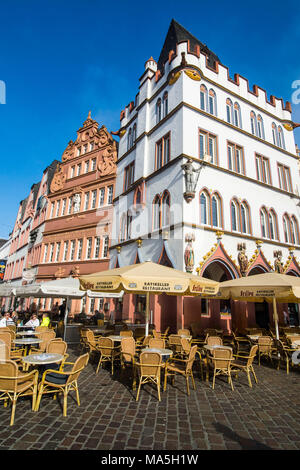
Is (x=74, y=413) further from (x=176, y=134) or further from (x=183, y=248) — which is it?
(x=176, y=134)

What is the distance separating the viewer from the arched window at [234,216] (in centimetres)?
1595

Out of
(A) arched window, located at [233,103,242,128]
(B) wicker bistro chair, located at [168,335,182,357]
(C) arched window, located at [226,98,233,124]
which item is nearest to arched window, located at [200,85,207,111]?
(C) arched window, located at [226,98,233,124]

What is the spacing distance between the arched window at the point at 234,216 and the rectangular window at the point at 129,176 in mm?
8534

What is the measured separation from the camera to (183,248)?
12992 mm

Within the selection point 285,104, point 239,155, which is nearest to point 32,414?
point 239,155

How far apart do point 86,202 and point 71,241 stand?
14.1ft

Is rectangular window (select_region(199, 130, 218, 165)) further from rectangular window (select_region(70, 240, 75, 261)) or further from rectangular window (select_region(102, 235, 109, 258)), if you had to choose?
rectangular window (select_region(70, 240, 75, 261))

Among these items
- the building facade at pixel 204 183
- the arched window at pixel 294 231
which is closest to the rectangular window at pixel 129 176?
the building facade at pixel 204 183

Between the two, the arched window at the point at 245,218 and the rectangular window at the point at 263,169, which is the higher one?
the rectangular window at the point at 263,169

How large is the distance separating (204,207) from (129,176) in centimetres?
880

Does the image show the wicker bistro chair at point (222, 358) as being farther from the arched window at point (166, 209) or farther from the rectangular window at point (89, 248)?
the rectangular window at point (89, 248)

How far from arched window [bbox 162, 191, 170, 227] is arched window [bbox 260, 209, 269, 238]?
7186 mm

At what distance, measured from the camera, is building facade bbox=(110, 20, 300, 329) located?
14.2 m
